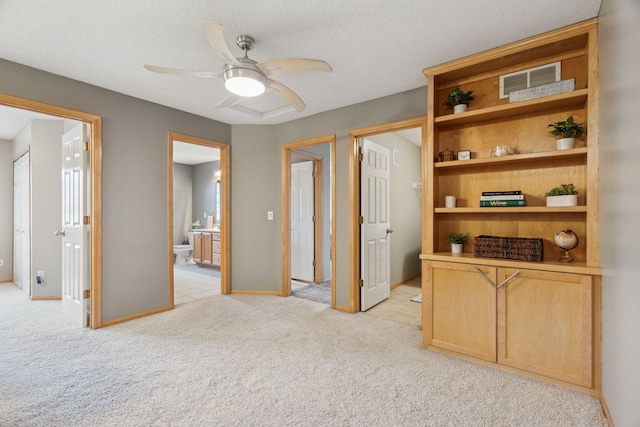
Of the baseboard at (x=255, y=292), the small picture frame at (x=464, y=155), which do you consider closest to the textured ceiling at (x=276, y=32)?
the small picture frame at (x=464, y=155)

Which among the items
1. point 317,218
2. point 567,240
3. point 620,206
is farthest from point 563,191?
point 317,218

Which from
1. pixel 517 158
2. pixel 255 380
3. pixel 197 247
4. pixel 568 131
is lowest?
pixel 255 380

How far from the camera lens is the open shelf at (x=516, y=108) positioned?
6.85 ft

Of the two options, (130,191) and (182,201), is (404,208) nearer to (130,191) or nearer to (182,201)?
(130,191)

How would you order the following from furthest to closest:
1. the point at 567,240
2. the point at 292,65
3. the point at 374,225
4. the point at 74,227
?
the point at 374,225 → the point at 74,227 → the point at 567,240 → the point at 292,65

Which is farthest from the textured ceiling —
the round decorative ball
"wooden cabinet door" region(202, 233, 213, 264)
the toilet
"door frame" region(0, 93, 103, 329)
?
the toilet

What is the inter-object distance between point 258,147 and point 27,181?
128 inches

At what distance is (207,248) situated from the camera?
6.48 metres

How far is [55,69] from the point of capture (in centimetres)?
262

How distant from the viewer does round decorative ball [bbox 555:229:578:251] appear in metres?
2.06

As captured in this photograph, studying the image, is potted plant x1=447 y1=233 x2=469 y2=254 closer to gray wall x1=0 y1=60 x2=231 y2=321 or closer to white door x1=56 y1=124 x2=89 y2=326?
gray wall x1=0 y1=60 x2=231 y2=321

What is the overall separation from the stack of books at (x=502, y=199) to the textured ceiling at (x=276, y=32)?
1.08 m

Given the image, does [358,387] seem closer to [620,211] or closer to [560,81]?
[620,211]

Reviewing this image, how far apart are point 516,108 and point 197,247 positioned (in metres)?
6.18
